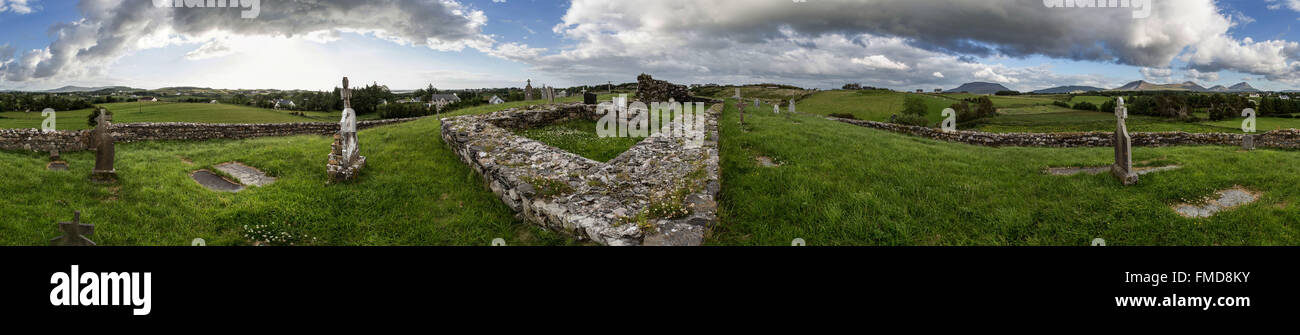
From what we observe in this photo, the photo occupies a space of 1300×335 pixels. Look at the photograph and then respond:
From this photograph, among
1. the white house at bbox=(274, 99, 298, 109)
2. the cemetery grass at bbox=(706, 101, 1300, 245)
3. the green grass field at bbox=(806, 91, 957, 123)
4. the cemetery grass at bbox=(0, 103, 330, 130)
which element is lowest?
the cemetery grass at bbox=(706, 101, 1300, 245)

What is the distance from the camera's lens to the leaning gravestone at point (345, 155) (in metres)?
9.30

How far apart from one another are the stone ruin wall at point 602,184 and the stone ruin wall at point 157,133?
9.56m

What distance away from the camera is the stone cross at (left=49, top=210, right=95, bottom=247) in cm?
503

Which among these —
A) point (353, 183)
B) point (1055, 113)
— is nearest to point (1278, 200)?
point (353, 183)

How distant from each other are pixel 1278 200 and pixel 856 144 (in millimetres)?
7233

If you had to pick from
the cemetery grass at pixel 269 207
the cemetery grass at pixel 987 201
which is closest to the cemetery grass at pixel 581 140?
the cemetery grass at pixel 269 207

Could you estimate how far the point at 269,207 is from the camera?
747 centimetres

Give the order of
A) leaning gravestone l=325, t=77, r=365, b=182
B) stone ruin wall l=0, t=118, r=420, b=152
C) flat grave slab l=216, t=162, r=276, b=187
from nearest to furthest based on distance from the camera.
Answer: leaning gravestone l=325, t=77, r=365, b=182, flat grave slab l=216, t=162, r=276, b=187, stone ruin wall l=0, t=118, r=420, b=152

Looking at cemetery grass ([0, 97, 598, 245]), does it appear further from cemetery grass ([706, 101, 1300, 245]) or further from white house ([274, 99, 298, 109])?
white house ([274, 99, 298, 109])

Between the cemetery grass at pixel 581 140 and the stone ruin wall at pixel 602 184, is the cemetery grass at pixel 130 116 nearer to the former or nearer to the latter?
the cemetery grass at pixel 581 140

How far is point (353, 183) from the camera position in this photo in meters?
9.25

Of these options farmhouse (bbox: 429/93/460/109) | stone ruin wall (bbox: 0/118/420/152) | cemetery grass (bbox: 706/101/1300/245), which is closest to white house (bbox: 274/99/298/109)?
farmhouse (bbox: 429/93/460/109)

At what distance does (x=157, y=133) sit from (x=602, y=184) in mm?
18554

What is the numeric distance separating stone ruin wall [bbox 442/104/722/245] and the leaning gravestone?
2.21 metres
